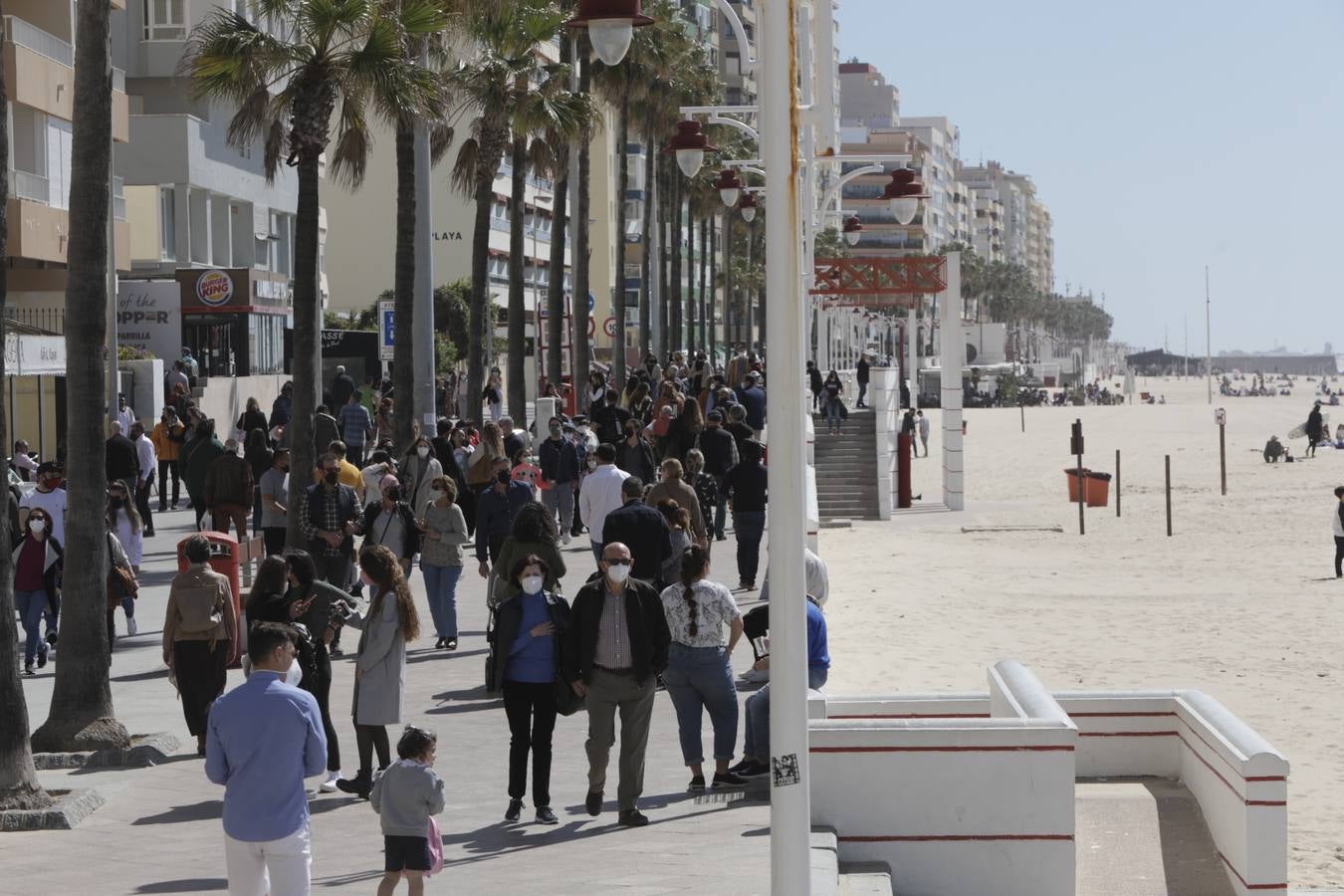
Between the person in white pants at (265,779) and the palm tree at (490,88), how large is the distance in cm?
2470

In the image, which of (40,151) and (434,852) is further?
(40,151)

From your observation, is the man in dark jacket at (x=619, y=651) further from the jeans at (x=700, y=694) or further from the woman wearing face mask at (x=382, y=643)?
the woman wearing face mask at (x=382, y=643)

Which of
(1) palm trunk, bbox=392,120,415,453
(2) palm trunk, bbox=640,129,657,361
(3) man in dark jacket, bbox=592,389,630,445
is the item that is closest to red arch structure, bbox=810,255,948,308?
(1) palm trunk, bbox=392,120,415,453

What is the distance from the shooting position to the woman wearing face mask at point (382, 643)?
34.6 feet

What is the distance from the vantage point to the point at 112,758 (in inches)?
478

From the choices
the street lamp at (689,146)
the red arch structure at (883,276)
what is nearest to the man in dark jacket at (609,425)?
the street lamp at (689,146)

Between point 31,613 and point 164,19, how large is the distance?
38857mm

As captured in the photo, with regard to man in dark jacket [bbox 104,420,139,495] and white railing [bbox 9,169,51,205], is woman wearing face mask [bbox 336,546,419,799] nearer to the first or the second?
man in dark jacket [bbox 104,420,139,495]

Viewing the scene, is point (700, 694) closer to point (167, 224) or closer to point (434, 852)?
point (434, 852)

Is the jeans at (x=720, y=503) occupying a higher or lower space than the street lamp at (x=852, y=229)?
lower

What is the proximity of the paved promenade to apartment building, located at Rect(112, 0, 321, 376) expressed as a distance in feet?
110

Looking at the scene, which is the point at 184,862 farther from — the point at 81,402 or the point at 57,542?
the point at 57,542

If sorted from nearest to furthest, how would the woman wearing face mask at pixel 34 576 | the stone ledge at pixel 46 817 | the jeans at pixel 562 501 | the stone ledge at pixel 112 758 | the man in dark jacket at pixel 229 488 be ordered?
the stone ledge at pixel 46 817 → the stone ledge at pixel 112 758 → the woman wearing face mask at pixel 34 576 → the man in dark jacket at pixel 229 488 → the jeans at pixel 562 501

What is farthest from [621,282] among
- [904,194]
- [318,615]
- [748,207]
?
[318,615]
